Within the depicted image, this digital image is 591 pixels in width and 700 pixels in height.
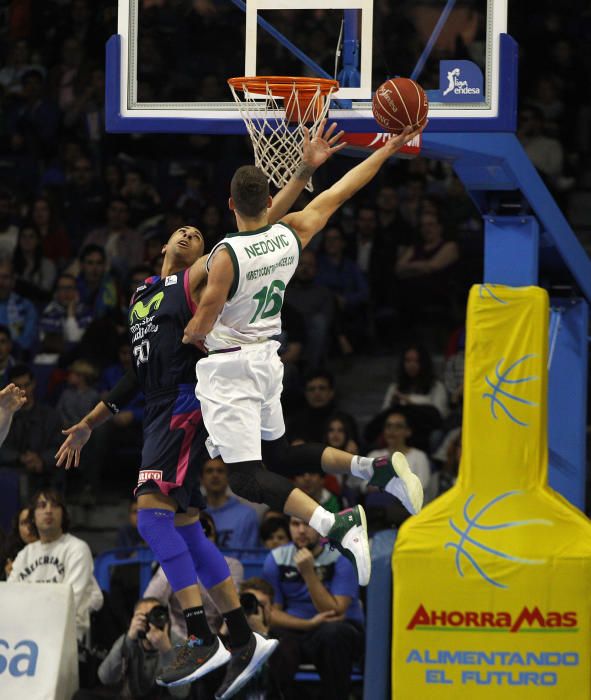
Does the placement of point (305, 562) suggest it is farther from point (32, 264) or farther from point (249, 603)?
point (32, 264)

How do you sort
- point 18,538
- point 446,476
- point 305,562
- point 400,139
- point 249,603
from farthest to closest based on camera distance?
point 446,476 < point 18,538 < point 305,562 < point 249,603 < point 400,139

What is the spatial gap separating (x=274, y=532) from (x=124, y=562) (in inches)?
47.1

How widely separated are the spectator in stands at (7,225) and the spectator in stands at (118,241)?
752 millimetres

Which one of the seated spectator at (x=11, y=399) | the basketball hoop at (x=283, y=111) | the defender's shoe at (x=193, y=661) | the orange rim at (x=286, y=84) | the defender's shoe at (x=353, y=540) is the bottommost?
the defender's shoe at (x=193, y=661)

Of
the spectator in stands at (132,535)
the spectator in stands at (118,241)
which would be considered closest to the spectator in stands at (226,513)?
the spectator in stands at (132,535)

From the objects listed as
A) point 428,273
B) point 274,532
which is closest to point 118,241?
point 428,273

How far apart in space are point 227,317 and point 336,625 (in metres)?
3.67

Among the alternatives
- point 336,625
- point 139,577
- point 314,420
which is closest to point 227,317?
point 336,625

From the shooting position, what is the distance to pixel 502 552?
31.4ft

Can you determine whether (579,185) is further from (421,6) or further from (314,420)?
(314,420)

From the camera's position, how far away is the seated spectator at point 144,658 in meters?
10.3

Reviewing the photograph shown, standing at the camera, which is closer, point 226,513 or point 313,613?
point 313,613

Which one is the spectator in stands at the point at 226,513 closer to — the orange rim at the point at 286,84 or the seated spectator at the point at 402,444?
the seated spectator at the point at 402,444

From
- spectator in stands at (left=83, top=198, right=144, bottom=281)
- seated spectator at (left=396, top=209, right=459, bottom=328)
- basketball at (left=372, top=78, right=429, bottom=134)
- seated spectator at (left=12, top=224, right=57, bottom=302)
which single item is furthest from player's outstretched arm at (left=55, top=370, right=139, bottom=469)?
seated spectator at (left=12, top=224, right=57, bottom=302)
